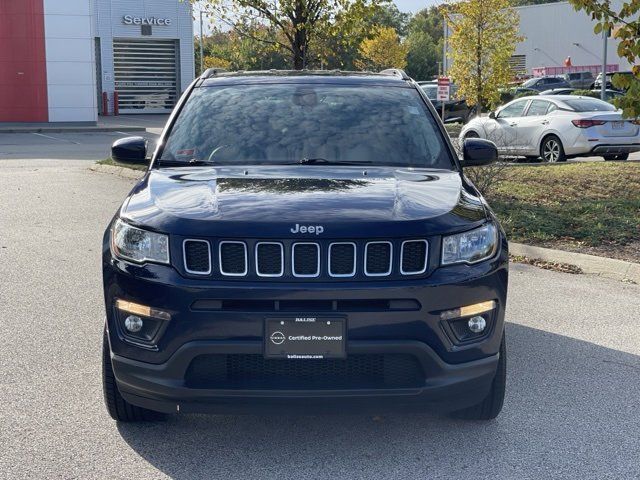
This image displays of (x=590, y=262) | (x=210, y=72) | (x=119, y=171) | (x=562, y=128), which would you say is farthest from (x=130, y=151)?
(x=562, y=128)

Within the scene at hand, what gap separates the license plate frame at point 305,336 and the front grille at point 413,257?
1.21ft

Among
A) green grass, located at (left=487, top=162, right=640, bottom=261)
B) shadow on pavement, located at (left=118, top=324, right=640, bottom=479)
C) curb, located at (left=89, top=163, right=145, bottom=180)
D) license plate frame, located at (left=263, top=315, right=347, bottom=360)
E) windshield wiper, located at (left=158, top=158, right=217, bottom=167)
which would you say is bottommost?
shadow on pavement, located at (left=118, top=324, right=640, bottom=479)

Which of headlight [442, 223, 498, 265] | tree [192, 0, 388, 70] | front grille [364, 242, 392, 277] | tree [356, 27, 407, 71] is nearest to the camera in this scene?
front grille [364, 242, 392, 277]

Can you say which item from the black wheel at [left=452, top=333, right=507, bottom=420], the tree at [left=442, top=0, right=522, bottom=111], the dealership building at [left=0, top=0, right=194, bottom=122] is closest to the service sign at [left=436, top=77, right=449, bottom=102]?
the tree at [left=442, top=0, right=522, bottom=111]

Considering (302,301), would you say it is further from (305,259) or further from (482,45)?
(482,45)

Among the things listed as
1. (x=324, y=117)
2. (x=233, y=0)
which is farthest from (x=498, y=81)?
(x=324, y=117)

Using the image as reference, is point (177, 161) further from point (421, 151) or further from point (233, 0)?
point (233, 0)

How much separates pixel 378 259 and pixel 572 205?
7.82 m

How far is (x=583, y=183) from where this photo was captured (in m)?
12.9

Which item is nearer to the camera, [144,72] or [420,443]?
[420,443]

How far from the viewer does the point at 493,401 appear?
450cm

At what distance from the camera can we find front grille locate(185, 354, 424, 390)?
3883mm

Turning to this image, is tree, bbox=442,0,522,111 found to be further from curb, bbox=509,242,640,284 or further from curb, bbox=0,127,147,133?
curb, bbox=509,242,640,284

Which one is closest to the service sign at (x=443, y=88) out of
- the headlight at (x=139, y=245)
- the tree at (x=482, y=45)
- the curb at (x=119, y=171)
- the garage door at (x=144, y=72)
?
the tree at (x=482, y=45)
